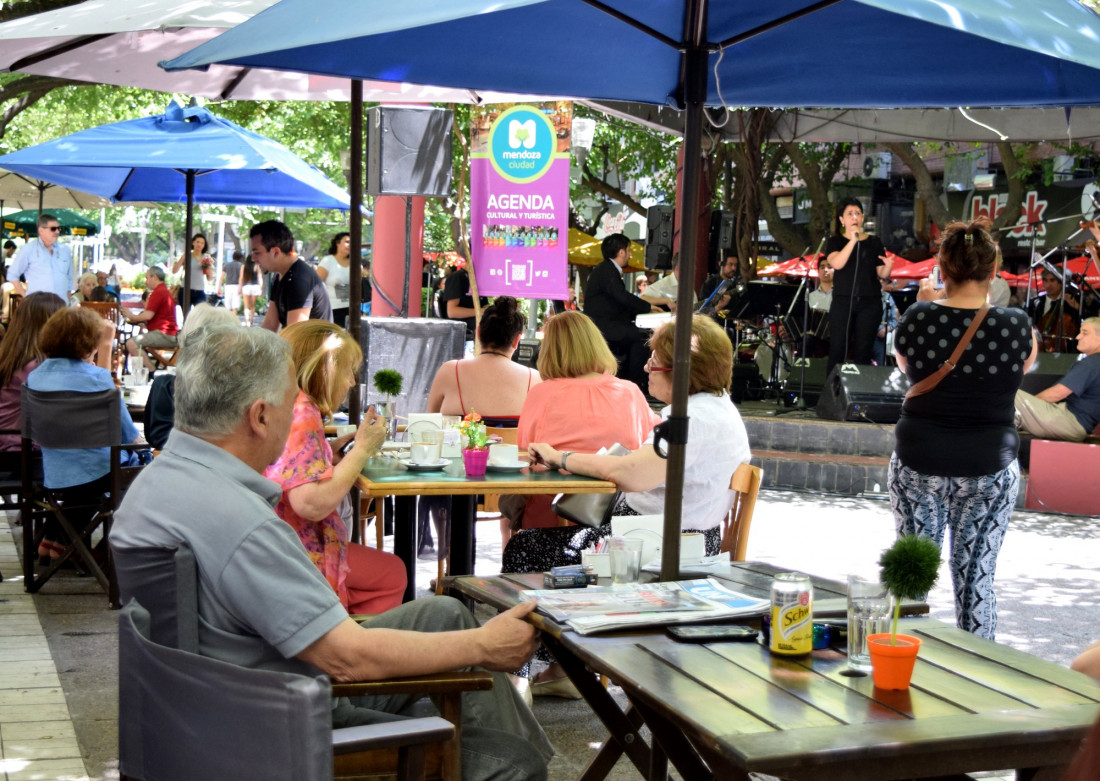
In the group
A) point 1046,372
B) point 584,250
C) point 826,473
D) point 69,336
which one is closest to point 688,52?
point 69,336

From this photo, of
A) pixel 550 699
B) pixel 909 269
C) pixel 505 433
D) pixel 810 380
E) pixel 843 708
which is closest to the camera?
pixel 843 708

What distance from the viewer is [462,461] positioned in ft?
17.0

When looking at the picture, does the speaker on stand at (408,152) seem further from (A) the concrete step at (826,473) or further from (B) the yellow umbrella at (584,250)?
(B) the yellow umbrella at (584,250)

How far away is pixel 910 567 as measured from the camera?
96.1 inches

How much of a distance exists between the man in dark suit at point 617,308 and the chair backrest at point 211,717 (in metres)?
10.5

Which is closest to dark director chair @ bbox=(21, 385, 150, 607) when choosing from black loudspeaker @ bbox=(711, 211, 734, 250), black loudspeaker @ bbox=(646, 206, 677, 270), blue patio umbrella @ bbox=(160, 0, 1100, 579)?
blue patio umbrella @ bbox=(160, 0, 1100, 579)

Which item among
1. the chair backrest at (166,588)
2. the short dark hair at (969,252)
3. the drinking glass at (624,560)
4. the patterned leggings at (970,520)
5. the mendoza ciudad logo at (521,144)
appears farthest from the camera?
the mendoza ciudad logo at (521,144)

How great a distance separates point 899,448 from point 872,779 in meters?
2.92

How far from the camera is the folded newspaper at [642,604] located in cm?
282

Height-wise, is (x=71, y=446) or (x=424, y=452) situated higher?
(x=424, y=452)

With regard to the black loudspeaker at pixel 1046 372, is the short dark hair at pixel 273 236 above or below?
above

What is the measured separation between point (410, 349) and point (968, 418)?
559 centimetres

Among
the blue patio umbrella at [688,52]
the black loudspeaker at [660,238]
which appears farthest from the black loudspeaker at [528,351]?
the blue patio umbrella at [688,52]

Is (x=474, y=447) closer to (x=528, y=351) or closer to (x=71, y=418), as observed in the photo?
(x=71, y=418)
